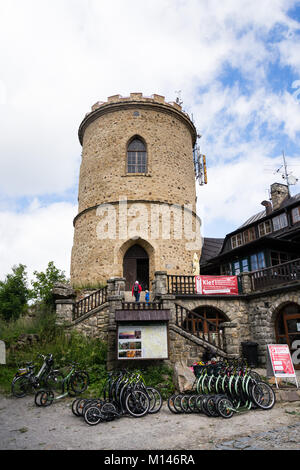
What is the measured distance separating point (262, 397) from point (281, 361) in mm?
1760

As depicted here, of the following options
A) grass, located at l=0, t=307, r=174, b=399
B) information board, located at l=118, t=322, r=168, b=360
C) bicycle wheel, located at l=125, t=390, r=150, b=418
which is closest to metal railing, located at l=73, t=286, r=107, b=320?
grass, located at l=0, t=307, r=174, b=399

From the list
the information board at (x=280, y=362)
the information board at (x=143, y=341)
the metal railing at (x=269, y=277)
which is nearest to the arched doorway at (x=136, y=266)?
the metal railing at (x=269, y=277)

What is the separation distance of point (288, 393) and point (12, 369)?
755 centimetres

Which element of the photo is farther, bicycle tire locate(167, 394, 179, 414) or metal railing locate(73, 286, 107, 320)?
metal railing locate(73, 286, 107, 320)

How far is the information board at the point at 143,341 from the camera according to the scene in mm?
9664

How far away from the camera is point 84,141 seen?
2103 cm

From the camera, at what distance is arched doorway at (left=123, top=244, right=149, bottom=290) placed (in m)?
17.7

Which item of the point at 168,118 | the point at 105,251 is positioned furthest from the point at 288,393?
the point at 168,118

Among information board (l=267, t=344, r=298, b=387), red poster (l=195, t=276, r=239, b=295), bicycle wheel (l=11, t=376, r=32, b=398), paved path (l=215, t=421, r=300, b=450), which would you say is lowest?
paved path (l=215, t=421, r=300, b=450)

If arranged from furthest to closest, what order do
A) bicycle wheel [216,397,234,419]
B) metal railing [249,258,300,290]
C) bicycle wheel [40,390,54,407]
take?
1. metal railing [249,258,300,290]
2. bicycle wheel [40,390,54,407]
3. bicycle wheel [216,397,234,419]

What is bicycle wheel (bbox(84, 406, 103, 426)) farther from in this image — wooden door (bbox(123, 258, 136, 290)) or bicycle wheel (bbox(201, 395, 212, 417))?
wooden door (bbox(123, 258, 136, 290))

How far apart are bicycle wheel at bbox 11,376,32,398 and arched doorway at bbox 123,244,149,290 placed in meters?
9.08
